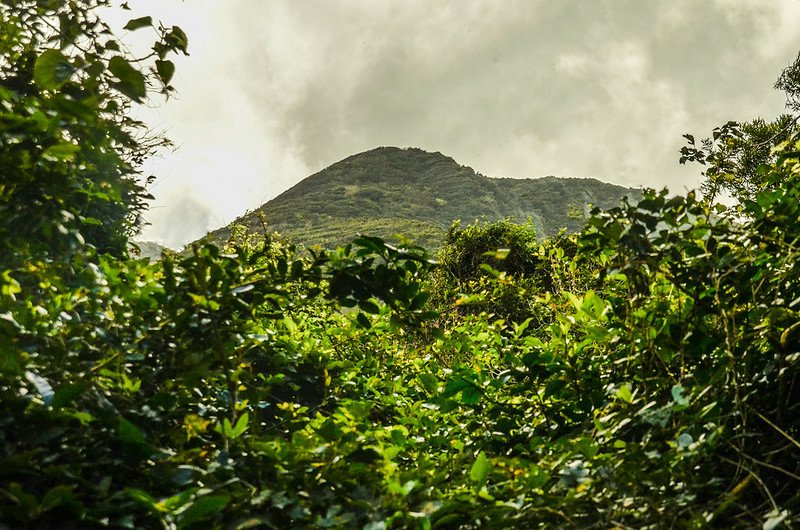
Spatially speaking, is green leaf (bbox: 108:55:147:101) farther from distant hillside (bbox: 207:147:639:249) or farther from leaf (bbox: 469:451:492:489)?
distant hillside (bbox: 207:147:639:249)

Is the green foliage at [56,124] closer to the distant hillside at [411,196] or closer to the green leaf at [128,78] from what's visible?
the green leaf at [128,78]

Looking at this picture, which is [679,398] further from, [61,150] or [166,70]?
[61,150]

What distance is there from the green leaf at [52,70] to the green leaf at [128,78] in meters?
0.13

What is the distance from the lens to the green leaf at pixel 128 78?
1141 mm

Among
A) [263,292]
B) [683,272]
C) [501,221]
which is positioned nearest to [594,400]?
[683,272]

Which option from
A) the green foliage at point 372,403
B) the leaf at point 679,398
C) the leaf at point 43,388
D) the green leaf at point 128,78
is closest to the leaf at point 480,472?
the green foliage at point 372,403

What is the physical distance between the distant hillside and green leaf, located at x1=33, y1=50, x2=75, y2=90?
117ft

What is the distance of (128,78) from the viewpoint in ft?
3.79

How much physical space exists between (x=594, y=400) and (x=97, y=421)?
1.56 metres

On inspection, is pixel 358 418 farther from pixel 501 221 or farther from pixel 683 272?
pixel 501 221

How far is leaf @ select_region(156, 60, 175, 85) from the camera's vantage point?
137cm

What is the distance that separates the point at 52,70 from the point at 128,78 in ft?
0.66

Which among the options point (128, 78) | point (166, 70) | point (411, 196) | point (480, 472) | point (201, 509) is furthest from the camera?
point (411, 196)

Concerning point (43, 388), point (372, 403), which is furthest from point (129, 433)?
point (372, 403)
